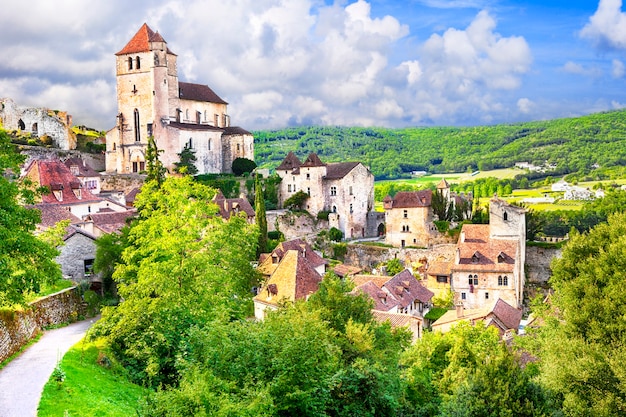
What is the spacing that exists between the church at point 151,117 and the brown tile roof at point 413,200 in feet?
75.9

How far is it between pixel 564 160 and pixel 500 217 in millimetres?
105466

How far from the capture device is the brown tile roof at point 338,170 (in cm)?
6950

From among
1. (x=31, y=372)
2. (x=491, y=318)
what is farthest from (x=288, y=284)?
(x=31, y=372)

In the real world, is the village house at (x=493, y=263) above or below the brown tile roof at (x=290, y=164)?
below

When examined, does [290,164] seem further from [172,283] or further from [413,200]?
[172,283]

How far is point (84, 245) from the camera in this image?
3650cm

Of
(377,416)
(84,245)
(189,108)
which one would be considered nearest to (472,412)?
(377,416)

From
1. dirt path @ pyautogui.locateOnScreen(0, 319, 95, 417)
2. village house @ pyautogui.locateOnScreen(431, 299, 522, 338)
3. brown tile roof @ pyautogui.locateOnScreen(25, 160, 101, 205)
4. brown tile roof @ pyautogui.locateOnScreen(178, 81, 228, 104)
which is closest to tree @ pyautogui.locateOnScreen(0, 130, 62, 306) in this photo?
dirt path @ pyautogui.locateOnScreen(0, 319, 95, 417)

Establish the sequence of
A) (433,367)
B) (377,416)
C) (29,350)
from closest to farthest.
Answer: (377,416)
(29,350)
(433,367)

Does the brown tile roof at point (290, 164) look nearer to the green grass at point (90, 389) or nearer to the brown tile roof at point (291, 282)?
the brown tile roof at point (291, 282)

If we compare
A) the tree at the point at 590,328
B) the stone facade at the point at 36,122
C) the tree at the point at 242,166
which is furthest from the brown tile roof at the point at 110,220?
the stone facade at the point at 36,122

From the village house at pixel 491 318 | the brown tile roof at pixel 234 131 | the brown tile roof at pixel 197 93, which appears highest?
the brown tile roof at pixel 197 93

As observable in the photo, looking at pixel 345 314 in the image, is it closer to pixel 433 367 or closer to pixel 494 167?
pixel 433 367

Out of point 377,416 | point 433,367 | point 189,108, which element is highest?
point 189,108
